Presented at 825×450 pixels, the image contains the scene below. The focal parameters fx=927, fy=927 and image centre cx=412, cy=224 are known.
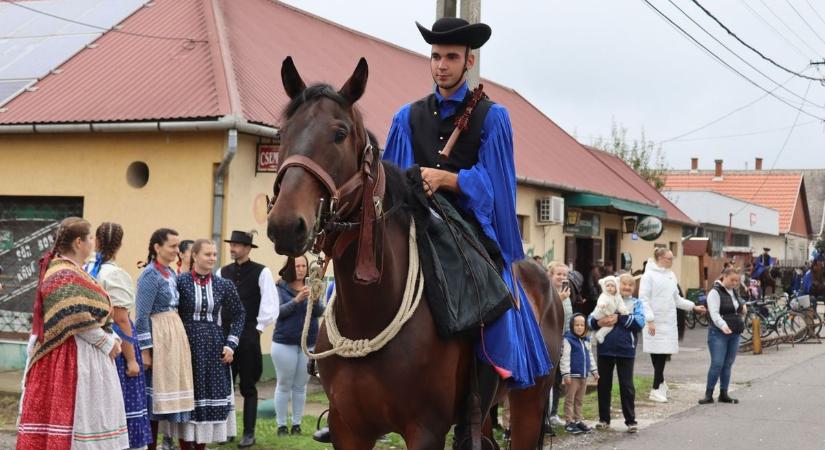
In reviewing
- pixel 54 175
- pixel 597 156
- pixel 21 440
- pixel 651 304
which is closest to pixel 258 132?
pixel 54 175

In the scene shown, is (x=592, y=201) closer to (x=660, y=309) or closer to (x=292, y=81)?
(x=660, y=309)

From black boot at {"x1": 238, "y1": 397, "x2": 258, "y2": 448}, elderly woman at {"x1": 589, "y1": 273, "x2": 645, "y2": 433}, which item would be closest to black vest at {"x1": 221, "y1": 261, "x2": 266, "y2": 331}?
black boot at {"x1": 238, "y1": 397, "x2": 258, "y2": 448}

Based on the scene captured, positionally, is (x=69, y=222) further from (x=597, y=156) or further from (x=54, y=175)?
(x=597, y=156)

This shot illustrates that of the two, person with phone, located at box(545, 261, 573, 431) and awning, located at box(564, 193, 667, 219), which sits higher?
awning, located at box(564, 193, 667, 219)

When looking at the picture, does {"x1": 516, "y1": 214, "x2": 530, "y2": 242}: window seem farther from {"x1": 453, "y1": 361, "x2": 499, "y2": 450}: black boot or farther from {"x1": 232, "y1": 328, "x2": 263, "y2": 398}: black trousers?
{"x1": 453, "y1": 361, "x2": 499, "y2": 450}: black boot

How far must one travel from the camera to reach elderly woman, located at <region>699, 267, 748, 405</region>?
13.1 metres

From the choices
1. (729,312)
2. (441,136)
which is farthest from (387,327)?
(729,312)

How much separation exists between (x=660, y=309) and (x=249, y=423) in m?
6.47

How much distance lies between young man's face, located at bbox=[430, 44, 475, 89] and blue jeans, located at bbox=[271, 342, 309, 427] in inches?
211

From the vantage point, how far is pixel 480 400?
176 inches

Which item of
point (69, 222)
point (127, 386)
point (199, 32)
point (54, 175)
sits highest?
point (199, 32)

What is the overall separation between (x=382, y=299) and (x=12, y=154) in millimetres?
11958

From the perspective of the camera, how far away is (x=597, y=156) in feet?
102

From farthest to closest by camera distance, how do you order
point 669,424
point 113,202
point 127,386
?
point 113,202
point 669,424
point 127,386
